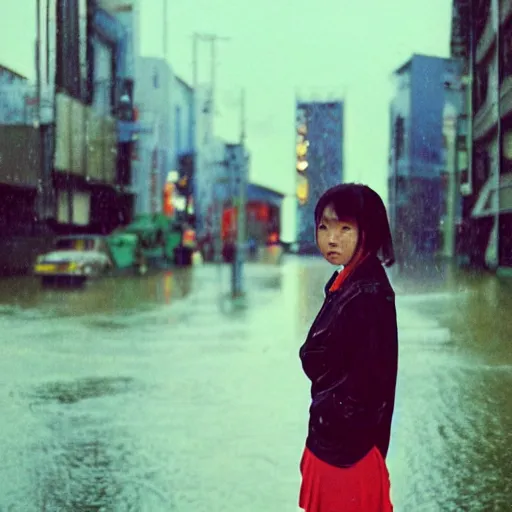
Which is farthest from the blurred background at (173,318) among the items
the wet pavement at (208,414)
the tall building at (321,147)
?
the tall building at (321,147)

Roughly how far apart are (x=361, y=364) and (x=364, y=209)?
453 millimetres

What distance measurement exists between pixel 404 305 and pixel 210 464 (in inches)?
485

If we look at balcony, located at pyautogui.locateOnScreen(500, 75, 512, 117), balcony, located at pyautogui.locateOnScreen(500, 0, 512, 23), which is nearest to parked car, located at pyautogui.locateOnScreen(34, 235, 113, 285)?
balcony, located at pyautogui.locateOnScreen(500, 75, 512, 117)

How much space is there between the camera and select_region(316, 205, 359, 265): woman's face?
237cm

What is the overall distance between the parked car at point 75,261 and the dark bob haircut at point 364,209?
873 inches

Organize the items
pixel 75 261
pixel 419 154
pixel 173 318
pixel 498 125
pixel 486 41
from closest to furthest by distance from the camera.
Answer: pixel 173 318 < pixel 75 261 < pixel 498 125 < pixel 486 41 < pixel 419 154

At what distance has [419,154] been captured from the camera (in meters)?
65.0

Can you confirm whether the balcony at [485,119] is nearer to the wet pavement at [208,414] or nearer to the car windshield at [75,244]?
the car windshield at [75,244]

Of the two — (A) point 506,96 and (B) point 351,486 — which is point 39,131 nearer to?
(A) point 506,96

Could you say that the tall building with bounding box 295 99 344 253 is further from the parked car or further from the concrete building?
the parked car

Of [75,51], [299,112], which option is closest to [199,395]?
[75,51]

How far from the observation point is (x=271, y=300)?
18.4m

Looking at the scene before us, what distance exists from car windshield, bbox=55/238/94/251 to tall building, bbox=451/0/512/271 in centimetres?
1448

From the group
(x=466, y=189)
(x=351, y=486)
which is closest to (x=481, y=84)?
(x=466, y=189)
